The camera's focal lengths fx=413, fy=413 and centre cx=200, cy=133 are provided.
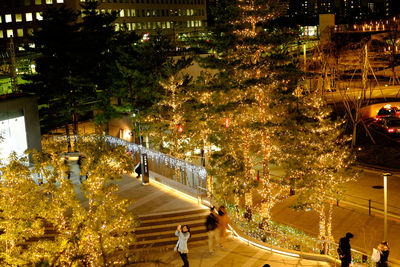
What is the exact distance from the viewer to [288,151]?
61.5 feet

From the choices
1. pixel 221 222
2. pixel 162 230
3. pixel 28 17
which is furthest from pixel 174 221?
pixel 28 17

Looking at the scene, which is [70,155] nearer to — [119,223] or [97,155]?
[97,155]

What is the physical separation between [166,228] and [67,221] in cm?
436

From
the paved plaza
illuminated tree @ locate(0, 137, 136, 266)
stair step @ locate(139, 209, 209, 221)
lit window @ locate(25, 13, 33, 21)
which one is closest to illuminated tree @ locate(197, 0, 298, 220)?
the paved plaza

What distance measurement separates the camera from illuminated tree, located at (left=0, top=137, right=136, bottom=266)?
429 inches

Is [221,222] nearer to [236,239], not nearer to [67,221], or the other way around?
[236,239]

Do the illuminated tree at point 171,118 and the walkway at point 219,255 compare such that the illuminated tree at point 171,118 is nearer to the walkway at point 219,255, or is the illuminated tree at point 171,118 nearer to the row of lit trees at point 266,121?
the row of lit trees at point 266,121

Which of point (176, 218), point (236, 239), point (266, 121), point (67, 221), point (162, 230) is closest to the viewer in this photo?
point (67, 221)

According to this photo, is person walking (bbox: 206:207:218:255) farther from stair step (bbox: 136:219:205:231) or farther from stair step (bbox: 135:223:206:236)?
stair step (bbox: 136:219:205:231)

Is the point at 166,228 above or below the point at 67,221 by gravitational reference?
below

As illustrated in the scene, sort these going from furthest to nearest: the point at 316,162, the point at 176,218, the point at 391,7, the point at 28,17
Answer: the point at 391,7 < the point at 28,17 < the point at 316,162 < the point at 176,218

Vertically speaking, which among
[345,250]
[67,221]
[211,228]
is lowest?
[345,250]

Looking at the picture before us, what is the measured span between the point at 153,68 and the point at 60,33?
6.93 metres

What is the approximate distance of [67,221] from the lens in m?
12.7
